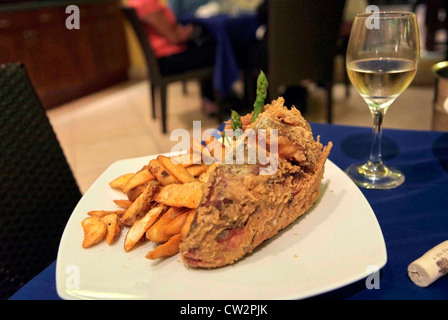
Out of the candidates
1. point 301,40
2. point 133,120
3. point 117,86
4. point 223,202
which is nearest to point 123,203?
point 223,202

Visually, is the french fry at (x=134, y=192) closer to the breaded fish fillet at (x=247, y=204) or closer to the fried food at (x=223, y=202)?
the fried food at (x=223, y=202)

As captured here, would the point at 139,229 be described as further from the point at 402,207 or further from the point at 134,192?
the point at 402,207

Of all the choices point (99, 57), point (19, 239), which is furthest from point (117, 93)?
point (19, 239)

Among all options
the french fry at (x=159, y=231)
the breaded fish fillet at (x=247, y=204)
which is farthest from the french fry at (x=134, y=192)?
the breaded fish fillet at (x=247, y=204)

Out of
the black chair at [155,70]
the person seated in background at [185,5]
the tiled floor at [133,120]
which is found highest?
the person seated in background at [185,5]

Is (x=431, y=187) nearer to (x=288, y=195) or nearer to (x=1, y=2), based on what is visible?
(x=288, y=195)

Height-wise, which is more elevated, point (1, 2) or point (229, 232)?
point (1, 2)
